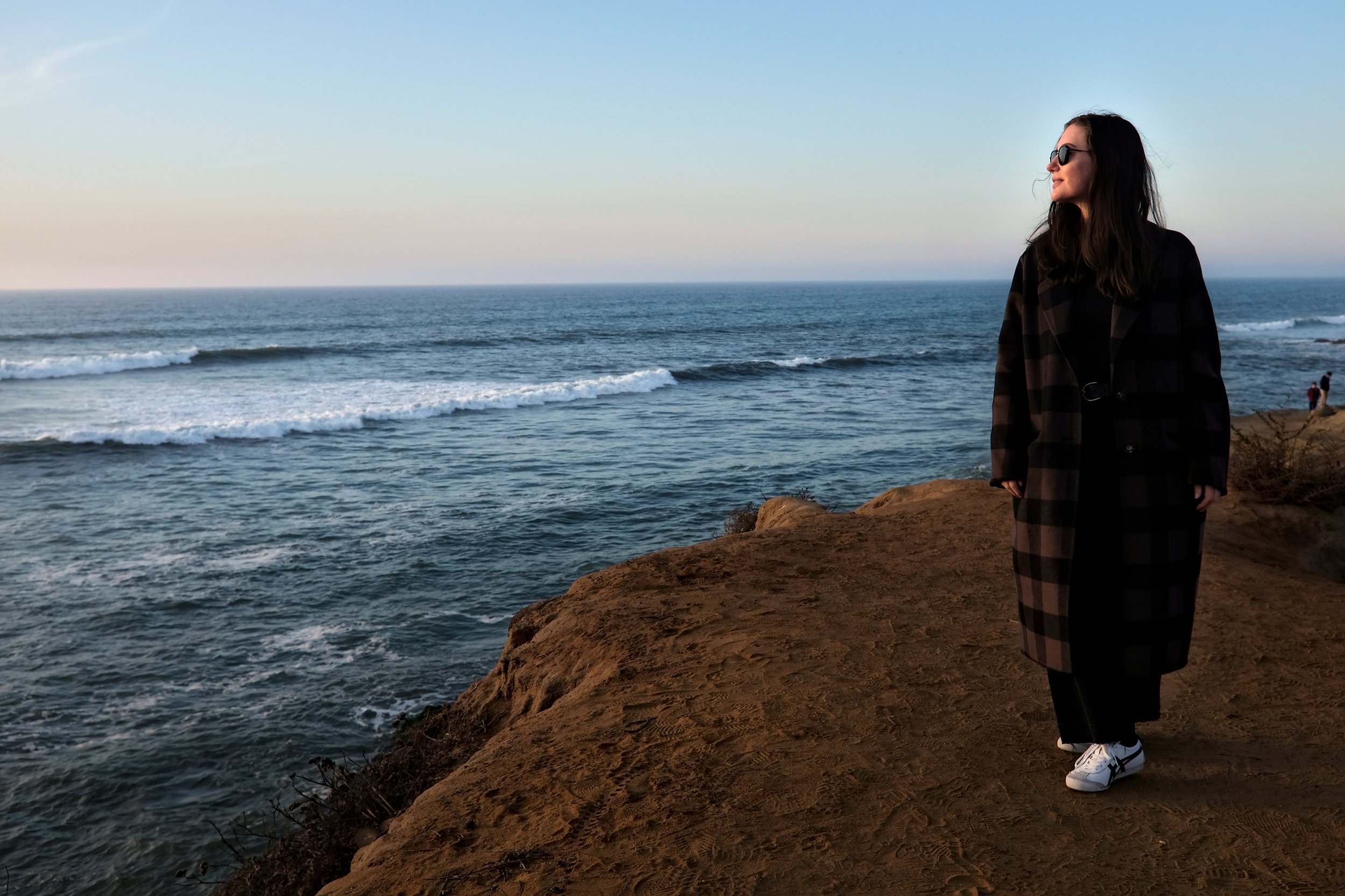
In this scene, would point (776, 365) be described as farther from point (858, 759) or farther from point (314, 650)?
point (858, 759)

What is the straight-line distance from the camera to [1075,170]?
3045mm

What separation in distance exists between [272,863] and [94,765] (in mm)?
3110

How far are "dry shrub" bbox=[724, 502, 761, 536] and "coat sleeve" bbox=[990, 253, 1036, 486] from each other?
696cm

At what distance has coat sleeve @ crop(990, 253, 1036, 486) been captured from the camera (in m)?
3.21

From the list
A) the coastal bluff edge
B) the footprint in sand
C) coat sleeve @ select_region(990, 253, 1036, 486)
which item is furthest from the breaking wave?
the footprint in sand

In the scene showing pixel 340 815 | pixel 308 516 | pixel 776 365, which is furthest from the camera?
pixel 776 365

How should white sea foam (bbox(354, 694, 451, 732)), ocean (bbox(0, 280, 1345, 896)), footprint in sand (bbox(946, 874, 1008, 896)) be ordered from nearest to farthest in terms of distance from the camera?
1. footprint in sand (bbox(946, 874, 1008, 896))
2. ocean (bbox(0, 280, 1345, 896))
3. white sea foam (bbox(354, 694, 451, 732))

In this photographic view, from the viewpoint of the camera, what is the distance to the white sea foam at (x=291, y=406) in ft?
66.8

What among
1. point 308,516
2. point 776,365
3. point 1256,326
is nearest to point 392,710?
point 308,516

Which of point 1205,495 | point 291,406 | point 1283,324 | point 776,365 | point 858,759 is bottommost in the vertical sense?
point 291,406

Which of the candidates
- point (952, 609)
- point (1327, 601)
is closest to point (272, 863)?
point (952, 609)

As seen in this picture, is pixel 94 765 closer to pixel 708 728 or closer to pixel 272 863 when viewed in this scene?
pixel 272 863

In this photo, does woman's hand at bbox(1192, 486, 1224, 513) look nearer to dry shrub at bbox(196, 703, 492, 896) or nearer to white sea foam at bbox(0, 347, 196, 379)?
dry shrub at bbox(196, 703, 492, 896)

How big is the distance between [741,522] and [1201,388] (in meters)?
8.04
